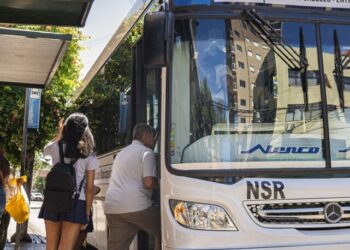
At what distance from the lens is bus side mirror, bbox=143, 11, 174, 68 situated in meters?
4.61

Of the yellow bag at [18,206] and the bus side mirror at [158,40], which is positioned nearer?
the bus side mirror at [158,40]

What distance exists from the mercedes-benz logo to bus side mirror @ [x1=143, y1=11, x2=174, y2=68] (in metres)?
1.75

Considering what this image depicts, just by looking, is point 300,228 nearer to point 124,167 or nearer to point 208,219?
point 208,219

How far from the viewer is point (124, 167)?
5.45 m

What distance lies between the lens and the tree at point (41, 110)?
12.6 metres

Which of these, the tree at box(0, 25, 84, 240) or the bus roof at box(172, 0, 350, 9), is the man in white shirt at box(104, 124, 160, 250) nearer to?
the bus roof at box(172, 0, 350, 9)

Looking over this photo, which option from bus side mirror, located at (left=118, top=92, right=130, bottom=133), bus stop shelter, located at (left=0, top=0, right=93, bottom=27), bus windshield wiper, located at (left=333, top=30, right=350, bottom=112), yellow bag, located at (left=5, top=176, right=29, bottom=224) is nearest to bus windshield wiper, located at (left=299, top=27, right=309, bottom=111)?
bus windshield wiper, located at (left=333, top=30, right=350, bottom=112)

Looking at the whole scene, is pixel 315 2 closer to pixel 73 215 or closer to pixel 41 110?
pixel 73 215

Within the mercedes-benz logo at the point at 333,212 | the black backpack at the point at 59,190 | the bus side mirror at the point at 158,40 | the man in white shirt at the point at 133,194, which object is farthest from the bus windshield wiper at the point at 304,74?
the black backpack at the point at 59,190

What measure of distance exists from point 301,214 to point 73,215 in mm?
2206

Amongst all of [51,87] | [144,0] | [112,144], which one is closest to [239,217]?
[144,0]

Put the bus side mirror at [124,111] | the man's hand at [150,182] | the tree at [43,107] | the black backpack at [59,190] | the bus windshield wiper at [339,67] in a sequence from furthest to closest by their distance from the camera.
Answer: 1. the tree at [43,107]
2. the bus side mirror at [124,111]
3. the black backpack at [59,190]
4. the man's hand at [150,182]
5. the bus windshield wiper at [339,67]

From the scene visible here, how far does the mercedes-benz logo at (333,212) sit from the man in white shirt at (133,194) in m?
1.50

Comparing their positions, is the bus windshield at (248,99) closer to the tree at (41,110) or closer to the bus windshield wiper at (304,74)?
the bus windshield wiper at (304,74)
